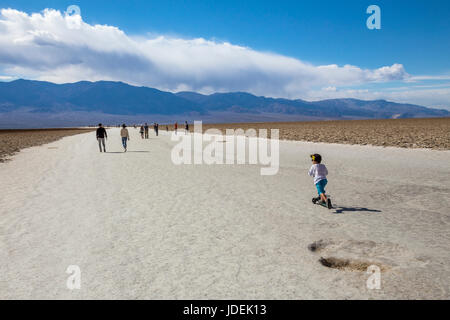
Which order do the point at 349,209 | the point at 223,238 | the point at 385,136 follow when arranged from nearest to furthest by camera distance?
the point at 223,238 → the point at 349,209 → the point at 385,136

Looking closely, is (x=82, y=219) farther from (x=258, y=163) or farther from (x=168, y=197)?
(x=258, y=163)

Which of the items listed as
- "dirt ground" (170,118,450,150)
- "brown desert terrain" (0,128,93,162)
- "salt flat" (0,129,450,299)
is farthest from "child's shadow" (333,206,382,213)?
"brown desert terrain" (0,128,93,162)

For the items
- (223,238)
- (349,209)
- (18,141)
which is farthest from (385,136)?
(18,141)

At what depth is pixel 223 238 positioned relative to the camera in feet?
17.4

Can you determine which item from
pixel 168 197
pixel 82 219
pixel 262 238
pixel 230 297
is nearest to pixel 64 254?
Answer: pixel 82 219

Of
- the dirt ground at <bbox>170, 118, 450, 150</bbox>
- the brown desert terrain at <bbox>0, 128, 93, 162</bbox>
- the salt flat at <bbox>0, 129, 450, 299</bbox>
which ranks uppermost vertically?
the dirt ground at <bbox>170, 118, 450, 150</bbox>

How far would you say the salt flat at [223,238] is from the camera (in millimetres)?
3738

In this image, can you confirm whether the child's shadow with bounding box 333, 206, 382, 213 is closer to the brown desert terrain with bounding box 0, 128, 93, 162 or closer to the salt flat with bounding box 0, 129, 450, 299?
the salt flat with bounding box 0, 129, 450, 299

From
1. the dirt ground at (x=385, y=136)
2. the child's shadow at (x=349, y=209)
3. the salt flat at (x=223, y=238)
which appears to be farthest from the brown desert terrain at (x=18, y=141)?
the dirt ground at (x=385, y=136)

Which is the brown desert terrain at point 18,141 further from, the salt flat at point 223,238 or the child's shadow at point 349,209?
the child's shadow at point 349,209

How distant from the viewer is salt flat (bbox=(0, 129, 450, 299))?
147 inches

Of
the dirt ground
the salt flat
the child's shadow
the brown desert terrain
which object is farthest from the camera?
the brown desert terrain

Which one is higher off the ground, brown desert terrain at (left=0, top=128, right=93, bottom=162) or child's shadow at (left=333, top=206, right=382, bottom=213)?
brown desert terrain at (left=0, top=128, right=93, bottom=162)

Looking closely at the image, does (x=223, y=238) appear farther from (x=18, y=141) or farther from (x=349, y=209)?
(x=18, y=141)
